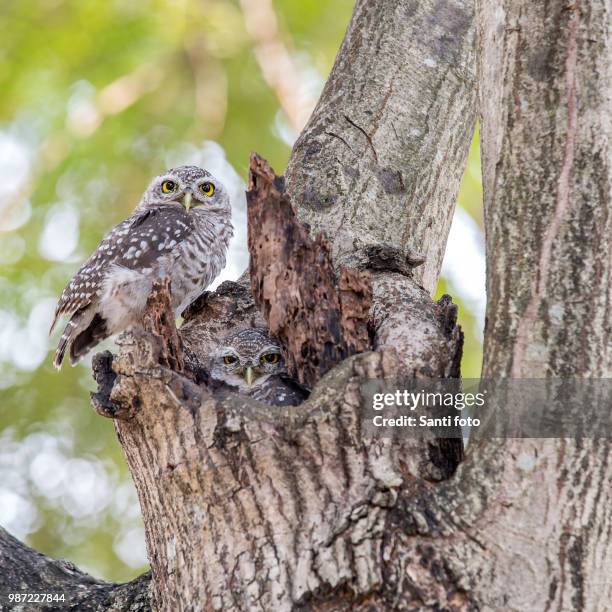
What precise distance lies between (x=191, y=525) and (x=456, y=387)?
31.1 inches

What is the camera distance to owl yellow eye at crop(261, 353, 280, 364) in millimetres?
3650

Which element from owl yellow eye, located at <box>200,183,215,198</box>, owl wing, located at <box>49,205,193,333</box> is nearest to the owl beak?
owl wing, located at <box>49,205,193,333</box>

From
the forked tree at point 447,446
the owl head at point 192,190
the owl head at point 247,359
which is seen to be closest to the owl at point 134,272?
the owl head at point 192,190

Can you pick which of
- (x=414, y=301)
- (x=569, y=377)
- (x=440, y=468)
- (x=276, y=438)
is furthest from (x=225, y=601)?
(x=414, y=301)

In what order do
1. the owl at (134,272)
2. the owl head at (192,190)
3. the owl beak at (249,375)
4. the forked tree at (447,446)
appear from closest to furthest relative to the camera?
the forked tree at (447,446)
the owl beak at (249,375)
the owl at (134,272)
the owl head at (192,190)

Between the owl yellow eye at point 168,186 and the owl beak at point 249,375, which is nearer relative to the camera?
the owl beak at point 249,375

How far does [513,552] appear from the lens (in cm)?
194

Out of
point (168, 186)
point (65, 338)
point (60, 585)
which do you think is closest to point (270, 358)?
point (65, 338)

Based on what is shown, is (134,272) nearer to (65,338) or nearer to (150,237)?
(150,237)

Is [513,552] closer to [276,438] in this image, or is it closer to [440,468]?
[440,468]

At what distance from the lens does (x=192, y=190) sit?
4.70m

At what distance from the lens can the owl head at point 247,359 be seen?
3500mm

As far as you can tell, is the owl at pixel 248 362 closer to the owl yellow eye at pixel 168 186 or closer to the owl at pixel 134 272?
the owl at pixel 134 272

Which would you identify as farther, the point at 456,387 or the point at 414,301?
the point at 414,301
